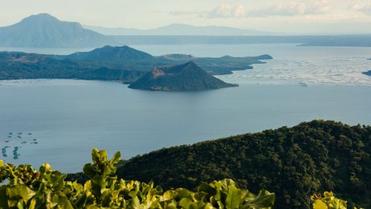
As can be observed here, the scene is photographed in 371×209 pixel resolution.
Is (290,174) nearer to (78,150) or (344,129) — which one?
(344,129)

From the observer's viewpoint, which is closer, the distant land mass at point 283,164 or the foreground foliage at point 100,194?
the foreground foliage at point 100,194

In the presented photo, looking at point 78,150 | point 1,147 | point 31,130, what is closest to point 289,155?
point 78,150

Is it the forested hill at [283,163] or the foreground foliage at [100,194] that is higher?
the foreground foliage at [100,194]

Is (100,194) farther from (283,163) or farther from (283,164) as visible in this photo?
(283,163)

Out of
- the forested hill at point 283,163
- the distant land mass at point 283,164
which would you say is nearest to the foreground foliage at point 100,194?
the distant land mass at point 283,164

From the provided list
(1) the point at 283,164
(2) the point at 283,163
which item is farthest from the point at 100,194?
(2) the point at 283,163

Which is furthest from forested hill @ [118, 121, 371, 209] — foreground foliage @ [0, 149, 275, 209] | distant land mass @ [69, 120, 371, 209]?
foreground foliage @ [0, 149, 275, 209]

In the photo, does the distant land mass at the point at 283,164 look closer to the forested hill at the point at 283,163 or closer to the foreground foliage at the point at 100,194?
the forested hill at the point at 283,163
